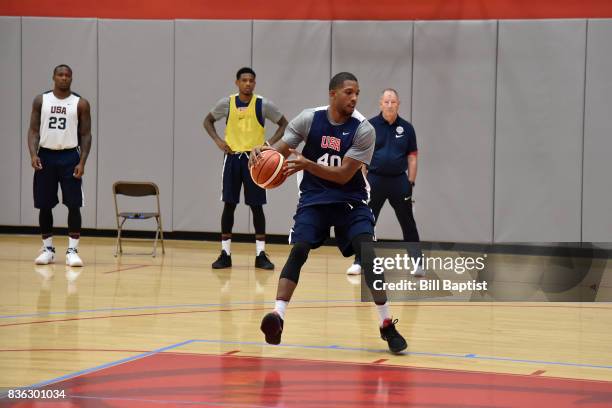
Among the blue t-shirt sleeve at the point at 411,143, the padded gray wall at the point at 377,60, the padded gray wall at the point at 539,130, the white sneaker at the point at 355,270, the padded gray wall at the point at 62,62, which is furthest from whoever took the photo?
the padded gray wall at the point at 62,62

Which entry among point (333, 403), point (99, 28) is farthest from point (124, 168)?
point (333, 403)

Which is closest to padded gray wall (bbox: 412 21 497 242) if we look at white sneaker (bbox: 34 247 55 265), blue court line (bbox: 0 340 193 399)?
white sneaker (bbox: 34 247 55 265)

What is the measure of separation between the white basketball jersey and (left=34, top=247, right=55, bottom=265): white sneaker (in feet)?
4.07

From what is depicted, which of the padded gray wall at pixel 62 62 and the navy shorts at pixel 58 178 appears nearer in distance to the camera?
the navy shorts at pixel 58 178

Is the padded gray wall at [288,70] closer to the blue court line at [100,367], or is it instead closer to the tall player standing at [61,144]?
the tall player standing at [61,144]

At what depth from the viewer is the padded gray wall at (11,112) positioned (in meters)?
14.5

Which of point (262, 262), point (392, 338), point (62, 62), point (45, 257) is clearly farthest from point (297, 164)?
point (62, 62)

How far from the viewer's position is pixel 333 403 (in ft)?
16.4

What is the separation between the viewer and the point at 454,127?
1336 cm

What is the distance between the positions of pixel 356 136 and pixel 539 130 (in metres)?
7.14

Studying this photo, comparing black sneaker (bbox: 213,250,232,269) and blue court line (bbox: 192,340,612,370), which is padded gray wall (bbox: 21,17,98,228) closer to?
black sneaker (bbox: 213,250,232,269)

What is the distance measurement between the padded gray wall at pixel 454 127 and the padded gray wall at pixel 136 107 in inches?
142

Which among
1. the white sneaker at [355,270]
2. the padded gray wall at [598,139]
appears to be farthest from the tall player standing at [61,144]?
the padded gray wall at [598,139]

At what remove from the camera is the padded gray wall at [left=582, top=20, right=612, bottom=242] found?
506 inches
